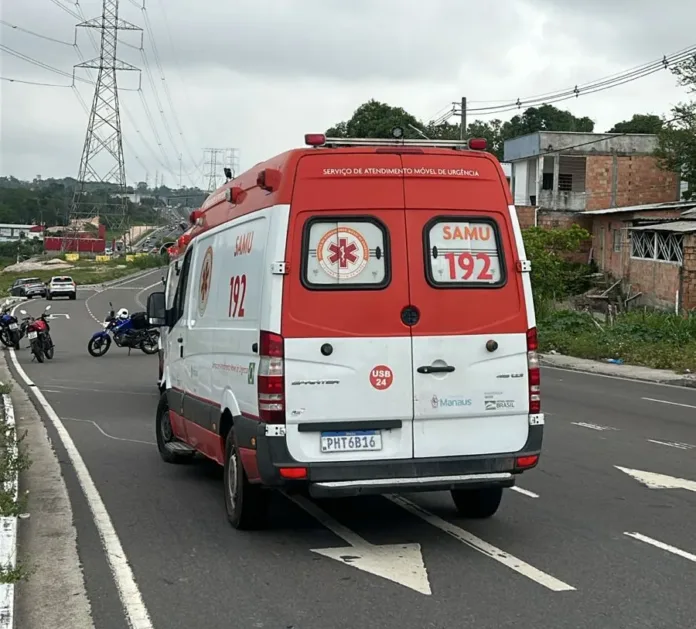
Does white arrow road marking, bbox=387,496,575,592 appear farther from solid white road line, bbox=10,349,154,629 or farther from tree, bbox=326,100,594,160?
tree, bbox=326,100,594,160

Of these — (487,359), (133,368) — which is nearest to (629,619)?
(487,359)

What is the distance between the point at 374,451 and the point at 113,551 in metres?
1.99

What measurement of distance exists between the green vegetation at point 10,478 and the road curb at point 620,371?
45.5 feet

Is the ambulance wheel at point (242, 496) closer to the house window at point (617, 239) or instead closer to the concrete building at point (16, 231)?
the house window at point (617, 239)

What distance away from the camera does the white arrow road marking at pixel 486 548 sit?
6.24 meters

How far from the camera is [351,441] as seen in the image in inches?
272

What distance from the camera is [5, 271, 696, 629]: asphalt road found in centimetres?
569

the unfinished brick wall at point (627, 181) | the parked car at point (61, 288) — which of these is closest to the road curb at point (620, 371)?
the unfinished brick wall at point (627, 181)

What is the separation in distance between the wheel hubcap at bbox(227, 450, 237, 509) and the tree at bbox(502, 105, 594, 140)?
101 meters

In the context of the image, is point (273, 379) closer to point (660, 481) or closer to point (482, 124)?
point (660, 481)

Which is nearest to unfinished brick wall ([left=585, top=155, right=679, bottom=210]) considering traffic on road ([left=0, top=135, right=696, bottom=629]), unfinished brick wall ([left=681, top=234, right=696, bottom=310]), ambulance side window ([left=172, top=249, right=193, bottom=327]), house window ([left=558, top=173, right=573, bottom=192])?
house window ([left=558, top=173, right=573, bottom=192])

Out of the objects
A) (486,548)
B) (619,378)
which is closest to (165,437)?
(486,548)

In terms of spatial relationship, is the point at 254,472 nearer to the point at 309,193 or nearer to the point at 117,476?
the point at 309,193

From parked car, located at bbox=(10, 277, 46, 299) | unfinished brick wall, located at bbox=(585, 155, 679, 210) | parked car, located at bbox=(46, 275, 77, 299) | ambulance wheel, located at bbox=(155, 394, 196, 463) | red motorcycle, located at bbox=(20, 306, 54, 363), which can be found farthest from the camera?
parked car, located at bbox=(10, 277, 46, 299)
